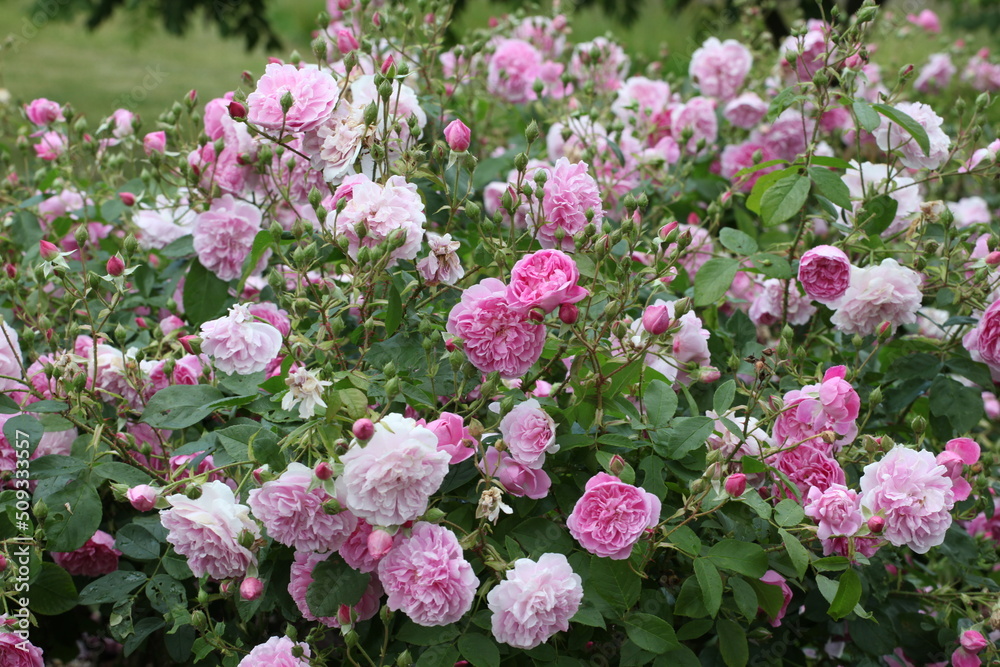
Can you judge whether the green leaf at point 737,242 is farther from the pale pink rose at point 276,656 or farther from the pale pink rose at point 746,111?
the pale pink rose at point 276,656

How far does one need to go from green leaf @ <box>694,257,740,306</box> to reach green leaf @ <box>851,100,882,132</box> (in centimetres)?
32

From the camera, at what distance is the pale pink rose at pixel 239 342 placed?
1.22 metres

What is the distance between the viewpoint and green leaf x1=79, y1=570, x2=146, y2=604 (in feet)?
4.55

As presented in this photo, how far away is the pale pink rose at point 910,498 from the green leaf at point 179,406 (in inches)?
38.9

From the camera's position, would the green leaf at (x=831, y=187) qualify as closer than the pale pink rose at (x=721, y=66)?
Yes

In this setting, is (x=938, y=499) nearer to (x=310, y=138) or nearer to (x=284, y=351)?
(x=284, y=351)

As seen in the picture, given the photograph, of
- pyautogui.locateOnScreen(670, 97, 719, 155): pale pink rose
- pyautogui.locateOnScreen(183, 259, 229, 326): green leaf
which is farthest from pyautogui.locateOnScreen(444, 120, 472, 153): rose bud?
pyautogui.locateOnScreen(670, 97, 719, 155): pale pink rose

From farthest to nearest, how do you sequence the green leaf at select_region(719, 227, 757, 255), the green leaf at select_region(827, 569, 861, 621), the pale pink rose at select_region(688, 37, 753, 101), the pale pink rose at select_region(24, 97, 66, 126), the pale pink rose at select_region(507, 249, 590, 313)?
the pale pink rose at select_region(688, 37, 753, 101) → the pale pink rose at select_region(24, 97, 66, 126) → the green leaf at select_region(719, 227, 757, 255) → the green leaf at select_region(827, 569, 861, 621) → the pale pink rose at select_region(507, 249, 590, 313)

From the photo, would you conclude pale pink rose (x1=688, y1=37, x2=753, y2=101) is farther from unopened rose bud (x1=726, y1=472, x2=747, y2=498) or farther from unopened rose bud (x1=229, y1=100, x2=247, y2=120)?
unopened rose bud (x1=726, y1=472, x2=747, y2=498)

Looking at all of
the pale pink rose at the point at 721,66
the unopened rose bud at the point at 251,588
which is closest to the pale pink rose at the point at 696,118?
the pale pink rose at the point at 721,66

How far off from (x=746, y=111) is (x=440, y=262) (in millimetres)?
1386

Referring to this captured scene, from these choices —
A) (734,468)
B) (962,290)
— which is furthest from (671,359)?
(962,290)

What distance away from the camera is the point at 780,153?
232 centimetres

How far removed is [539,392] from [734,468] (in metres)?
0.33
